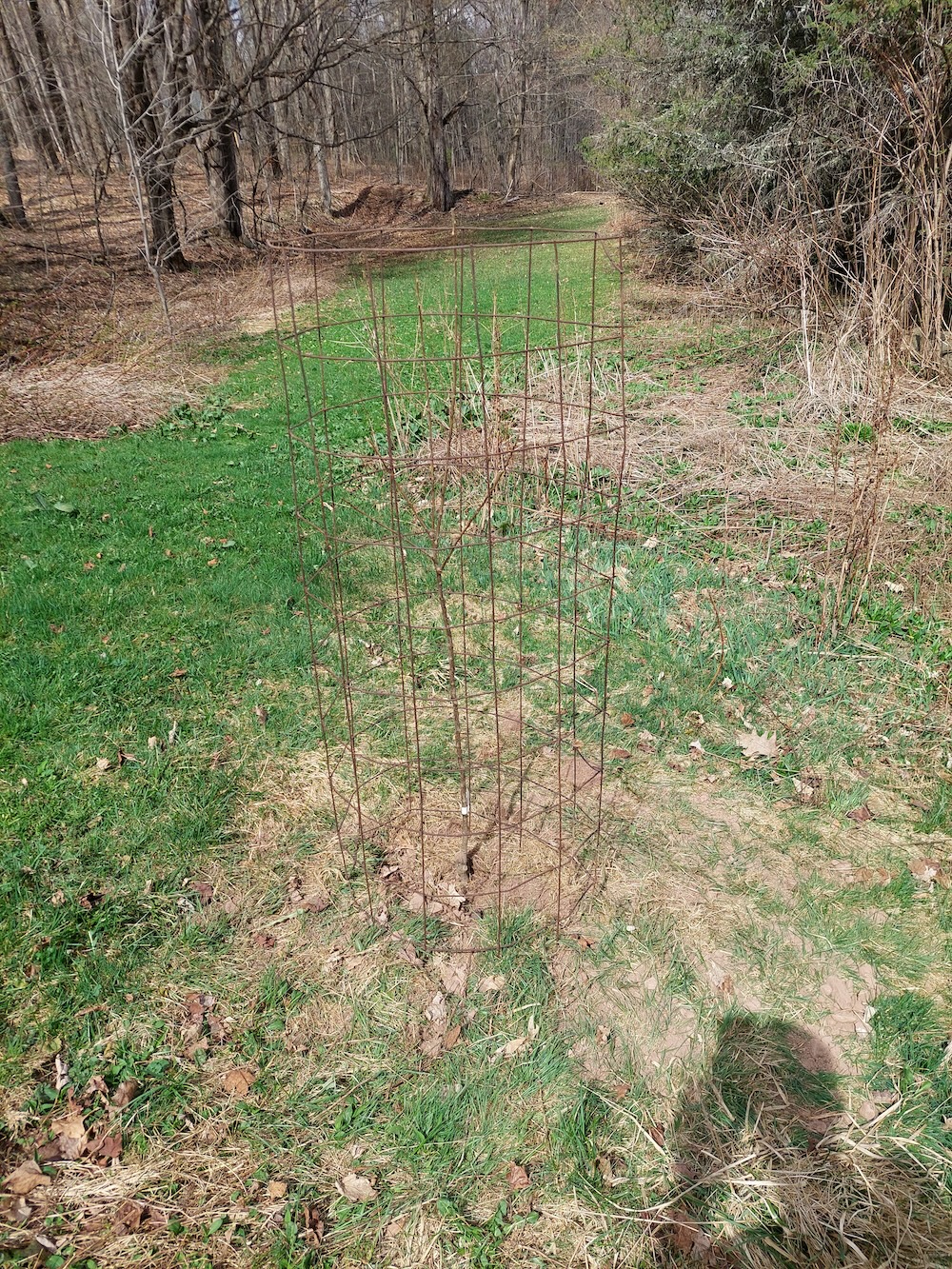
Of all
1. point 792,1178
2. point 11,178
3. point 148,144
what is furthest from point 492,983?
point 11,178

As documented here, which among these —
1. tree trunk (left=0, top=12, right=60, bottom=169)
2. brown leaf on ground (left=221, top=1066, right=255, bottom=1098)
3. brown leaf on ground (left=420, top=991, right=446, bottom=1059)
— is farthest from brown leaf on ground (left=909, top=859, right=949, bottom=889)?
tree trunk (left=0, top=12, right=60, bottom=169)

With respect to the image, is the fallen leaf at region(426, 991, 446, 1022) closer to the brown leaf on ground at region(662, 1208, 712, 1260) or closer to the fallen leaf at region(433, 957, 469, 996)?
the fallen leaf at region(433, 957, 469, 996)

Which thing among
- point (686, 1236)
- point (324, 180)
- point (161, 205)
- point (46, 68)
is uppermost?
point (46, 68)

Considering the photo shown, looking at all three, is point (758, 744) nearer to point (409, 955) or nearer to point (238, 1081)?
point (409, 955)

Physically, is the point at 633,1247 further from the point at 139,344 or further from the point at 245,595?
the point at 139,344

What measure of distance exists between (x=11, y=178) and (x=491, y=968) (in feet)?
48.4

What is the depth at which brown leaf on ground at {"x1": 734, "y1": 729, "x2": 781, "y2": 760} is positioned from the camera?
3395 millimetres

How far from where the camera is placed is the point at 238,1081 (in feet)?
7.43

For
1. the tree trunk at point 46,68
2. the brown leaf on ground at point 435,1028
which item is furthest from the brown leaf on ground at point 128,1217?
the tree trunk at point 46,68

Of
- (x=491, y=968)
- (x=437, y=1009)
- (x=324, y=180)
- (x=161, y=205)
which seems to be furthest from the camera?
(x=324, y=180)

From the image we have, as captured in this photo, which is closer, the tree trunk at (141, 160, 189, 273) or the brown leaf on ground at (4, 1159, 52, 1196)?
the brown leaf on ground at (4, 1159, 52, 1196)

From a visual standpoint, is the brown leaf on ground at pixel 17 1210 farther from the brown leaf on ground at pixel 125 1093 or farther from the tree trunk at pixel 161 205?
the tree trunk at pixel 161 205

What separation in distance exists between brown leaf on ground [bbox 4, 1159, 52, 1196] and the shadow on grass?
5.07 feet

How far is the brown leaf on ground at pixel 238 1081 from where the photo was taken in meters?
2.24
